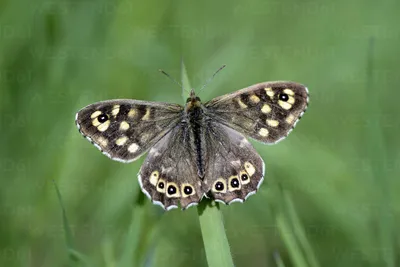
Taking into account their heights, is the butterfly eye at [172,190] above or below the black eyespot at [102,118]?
below

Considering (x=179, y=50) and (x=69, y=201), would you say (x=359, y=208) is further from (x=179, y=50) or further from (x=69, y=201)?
(x=179, y=50)

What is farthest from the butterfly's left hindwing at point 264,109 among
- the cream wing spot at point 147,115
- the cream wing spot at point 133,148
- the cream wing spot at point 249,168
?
the cream wing spot at point 133,148

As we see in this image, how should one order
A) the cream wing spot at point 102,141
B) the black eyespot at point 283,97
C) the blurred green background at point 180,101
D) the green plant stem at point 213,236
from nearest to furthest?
the green plant stem at point 213,236, the cream wing spot at point 102,141, the black eyespot at point 283,97, the blurred green background at point 180,101

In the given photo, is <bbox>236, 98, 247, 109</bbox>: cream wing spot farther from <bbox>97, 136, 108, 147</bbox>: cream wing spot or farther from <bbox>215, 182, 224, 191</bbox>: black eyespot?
<bbox>97, 136, 108, 147</bbox>: cream wing spot

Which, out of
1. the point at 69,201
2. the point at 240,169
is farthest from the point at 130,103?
the point at 69,201

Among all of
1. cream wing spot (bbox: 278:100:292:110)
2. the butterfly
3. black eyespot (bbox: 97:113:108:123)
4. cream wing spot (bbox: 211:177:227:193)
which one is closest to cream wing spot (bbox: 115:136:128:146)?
the butterfly

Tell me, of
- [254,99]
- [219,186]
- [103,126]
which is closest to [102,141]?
[103,126]

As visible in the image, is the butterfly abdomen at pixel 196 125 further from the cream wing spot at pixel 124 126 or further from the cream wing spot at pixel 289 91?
the cream wing spot at pixel 289 91

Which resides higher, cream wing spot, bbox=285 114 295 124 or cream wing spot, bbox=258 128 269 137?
cream wing spot, bbox=285 114 295 124
